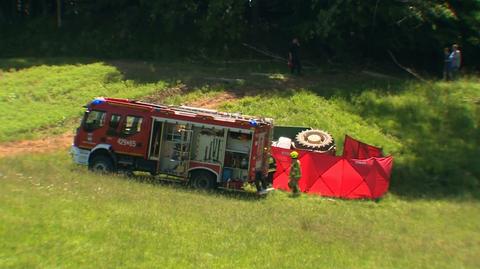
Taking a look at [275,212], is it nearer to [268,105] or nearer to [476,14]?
[268,105]

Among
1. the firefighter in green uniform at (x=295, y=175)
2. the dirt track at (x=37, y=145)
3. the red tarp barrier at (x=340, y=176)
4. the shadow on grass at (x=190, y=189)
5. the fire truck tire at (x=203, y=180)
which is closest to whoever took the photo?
the shadow on grass at (x=190, y=189)

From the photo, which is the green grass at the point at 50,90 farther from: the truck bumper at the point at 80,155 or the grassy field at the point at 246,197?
the truck bumper at the point at 80,155

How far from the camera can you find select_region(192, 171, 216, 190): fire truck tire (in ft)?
59.9

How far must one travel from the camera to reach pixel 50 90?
96.0 feet

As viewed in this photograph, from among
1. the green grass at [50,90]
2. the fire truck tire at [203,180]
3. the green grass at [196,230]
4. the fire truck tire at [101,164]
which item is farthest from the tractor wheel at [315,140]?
the green grass at [50,90]

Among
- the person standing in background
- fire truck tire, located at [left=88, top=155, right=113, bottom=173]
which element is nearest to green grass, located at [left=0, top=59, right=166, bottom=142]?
fire truck tire, located at [left=88, top=155, right=113, bottom=173]

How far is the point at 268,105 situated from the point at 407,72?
1002cm

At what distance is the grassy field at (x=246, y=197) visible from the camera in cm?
961

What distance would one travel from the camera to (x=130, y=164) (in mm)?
18719

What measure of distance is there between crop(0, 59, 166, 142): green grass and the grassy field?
76 mm

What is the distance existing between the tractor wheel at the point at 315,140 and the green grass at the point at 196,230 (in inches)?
161

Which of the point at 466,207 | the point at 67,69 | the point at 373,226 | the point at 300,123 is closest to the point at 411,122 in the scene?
the point at 300,123

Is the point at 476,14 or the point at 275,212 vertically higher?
the point at 476,14

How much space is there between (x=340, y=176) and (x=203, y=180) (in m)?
4.08
